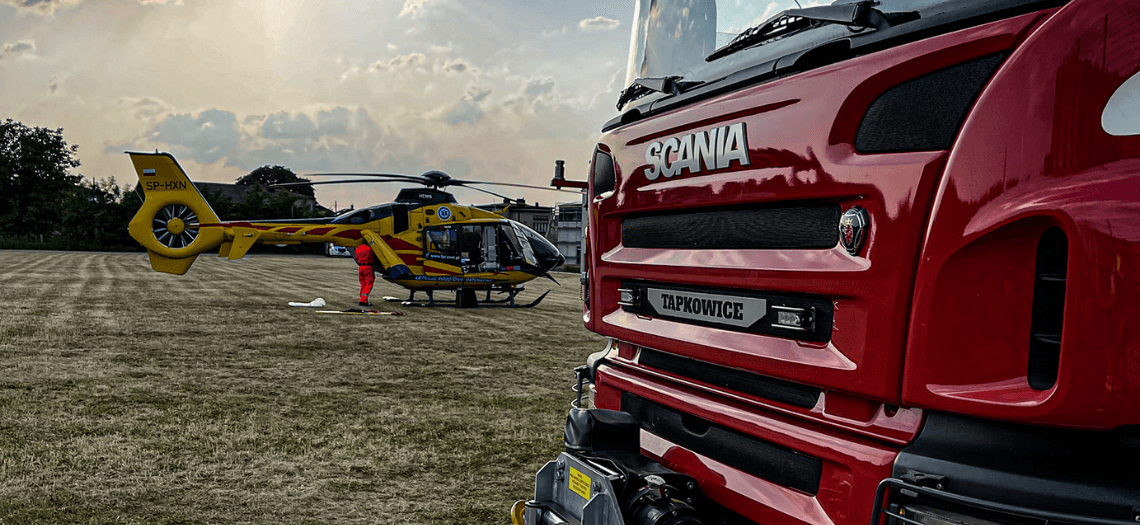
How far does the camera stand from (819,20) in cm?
225

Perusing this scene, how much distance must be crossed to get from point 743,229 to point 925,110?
0.71 m

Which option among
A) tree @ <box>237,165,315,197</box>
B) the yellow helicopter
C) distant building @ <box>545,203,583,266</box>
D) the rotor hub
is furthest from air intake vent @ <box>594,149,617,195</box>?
tree @ <box>237,165,315,197</box>

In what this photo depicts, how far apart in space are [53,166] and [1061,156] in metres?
95.2

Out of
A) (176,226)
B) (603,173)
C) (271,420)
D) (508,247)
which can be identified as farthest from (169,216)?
(603,173)

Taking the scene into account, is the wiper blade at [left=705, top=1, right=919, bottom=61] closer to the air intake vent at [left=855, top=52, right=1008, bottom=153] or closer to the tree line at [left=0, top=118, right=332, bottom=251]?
the air intake vent at [left=855, top=52, right=1008, bottom=153]

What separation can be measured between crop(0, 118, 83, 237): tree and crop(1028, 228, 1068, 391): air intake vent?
285 feet

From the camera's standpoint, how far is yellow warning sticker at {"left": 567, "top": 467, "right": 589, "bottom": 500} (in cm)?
278

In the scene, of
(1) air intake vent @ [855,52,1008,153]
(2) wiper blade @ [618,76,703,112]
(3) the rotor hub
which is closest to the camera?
(1) air intake vent @ [855,52,1008,153]

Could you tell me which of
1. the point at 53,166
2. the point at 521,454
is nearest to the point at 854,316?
the point at 521,454

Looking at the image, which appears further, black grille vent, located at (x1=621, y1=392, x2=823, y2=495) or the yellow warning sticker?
the yellow warning sticker

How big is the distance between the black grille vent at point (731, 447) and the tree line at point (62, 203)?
64830 mm

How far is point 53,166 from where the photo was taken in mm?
80500

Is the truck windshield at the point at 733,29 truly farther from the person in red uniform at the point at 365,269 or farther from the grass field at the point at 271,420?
the person in red uniform at the point at 365,269

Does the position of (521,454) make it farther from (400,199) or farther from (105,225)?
(105,225)
